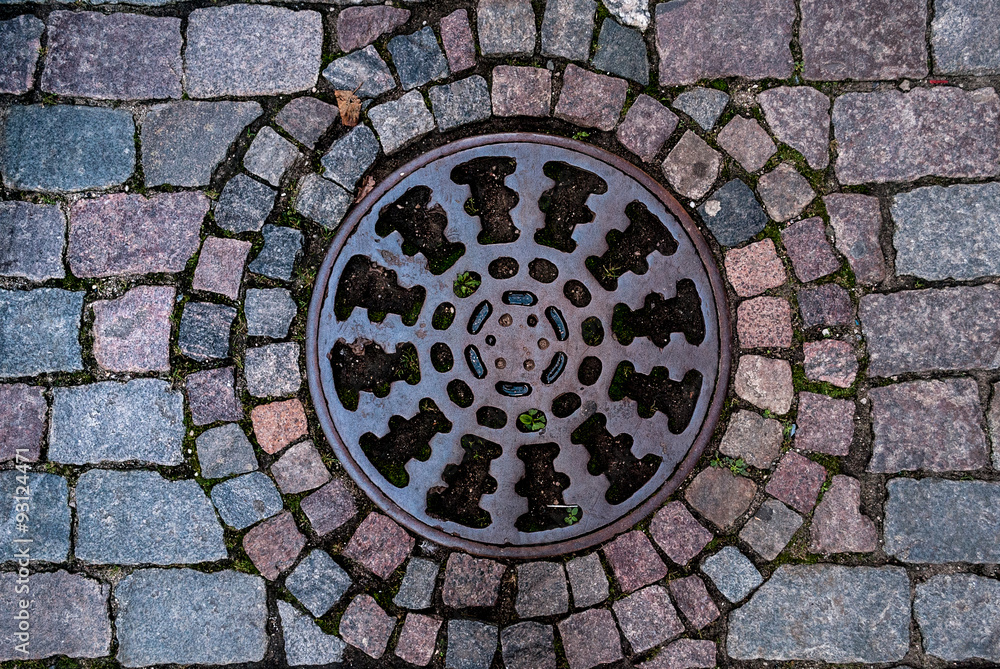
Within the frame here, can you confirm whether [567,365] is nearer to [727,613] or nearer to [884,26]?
[727,613]

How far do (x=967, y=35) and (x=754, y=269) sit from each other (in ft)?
3.79

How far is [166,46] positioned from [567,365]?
1922 millimetres

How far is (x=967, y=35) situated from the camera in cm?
257

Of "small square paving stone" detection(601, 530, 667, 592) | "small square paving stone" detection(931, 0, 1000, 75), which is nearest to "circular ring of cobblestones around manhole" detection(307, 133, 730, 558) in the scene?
"small square paving stone" detection(601, 530, 667, 592)

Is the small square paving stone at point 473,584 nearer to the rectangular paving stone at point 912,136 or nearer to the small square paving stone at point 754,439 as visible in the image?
the small square paving stone at point 754,439

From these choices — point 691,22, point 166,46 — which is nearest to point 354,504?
point 166,46

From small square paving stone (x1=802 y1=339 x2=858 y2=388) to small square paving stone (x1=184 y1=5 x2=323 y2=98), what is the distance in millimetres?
2111

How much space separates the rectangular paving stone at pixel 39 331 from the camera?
2.63 meters

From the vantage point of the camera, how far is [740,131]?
258 cm

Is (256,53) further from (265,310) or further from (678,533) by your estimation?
(678,533)

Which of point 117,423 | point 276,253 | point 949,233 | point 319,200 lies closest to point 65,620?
point 117,423

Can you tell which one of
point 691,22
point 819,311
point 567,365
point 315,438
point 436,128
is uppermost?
point 691,22

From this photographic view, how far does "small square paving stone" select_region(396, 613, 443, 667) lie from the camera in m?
2.58

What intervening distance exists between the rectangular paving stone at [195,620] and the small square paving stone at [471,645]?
2.30 ft
